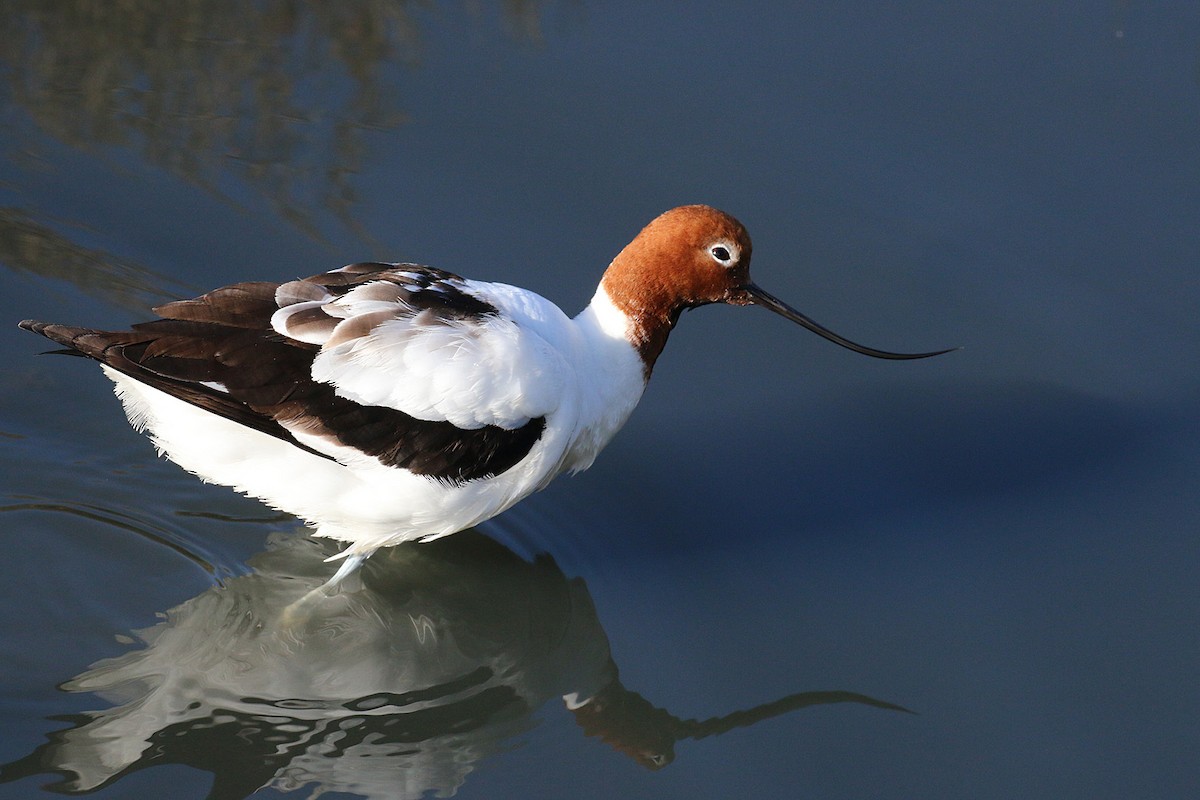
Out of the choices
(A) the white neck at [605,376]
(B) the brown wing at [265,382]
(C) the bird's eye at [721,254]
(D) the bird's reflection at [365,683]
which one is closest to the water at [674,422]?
(D) the bird's reflection at [365,683]

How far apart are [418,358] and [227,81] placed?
2.93 metres

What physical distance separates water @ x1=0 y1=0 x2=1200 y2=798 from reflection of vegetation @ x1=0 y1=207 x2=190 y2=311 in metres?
0.02

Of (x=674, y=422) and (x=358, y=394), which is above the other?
(x=674, y=422)

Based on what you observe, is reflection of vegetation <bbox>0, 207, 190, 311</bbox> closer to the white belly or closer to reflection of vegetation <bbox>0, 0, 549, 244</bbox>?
reflection of vegetation <bbox>0, 0, 549, 244</bbox>

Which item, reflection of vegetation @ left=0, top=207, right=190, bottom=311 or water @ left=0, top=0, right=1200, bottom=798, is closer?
water @ left=0, top=0, right=1200, bottom=798

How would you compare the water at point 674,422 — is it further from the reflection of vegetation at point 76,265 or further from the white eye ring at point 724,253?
the white eye ring at point 724,253

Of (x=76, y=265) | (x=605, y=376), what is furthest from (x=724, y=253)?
(x=76, y=265)

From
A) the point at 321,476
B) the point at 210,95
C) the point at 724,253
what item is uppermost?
the point at 210,95

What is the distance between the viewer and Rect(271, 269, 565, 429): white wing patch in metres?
4.41

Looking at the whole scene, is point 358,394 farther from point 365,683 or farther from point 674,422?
point 674,422

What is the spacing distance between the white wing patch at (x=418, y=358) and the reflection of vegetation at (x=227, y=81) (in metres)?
1.67

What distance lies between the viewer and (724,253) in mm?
4914

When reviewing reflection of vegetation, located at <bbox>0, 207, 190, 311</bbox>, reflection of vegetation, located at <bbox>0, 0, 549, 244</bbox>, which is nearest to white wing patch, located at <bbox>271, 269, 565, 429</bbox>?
reflection of vegetation, located at <bbox>0, 207, 190, 311</bbox>

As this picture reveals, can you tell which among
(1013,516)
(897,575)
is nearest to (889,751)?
(897,575)
